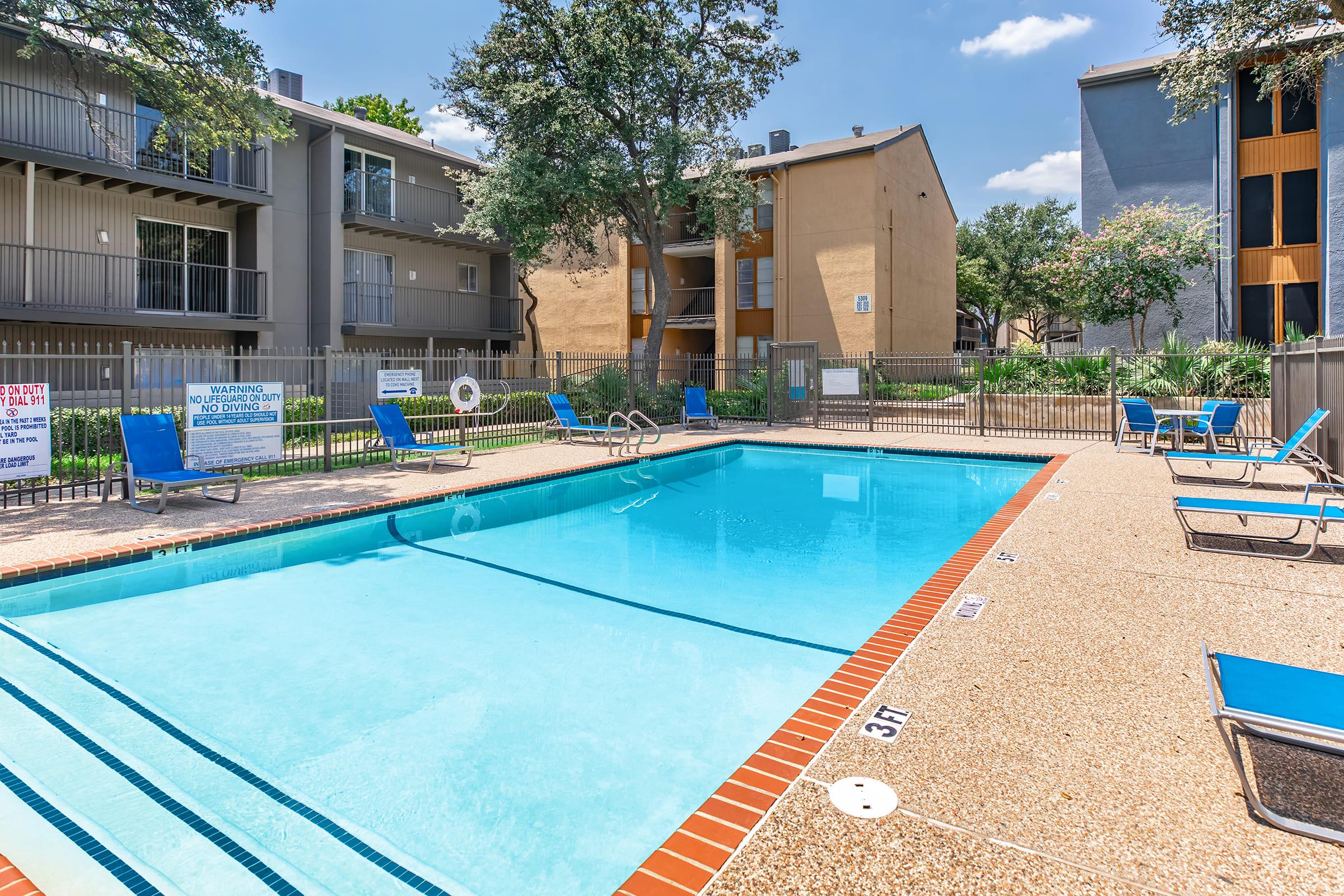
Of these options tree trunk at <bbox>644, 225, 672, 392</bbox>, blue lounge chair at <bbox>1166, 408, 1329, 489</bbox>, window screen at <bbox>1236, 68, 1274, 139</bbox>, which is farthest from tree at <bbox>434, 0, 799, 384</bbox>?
blue lounge chair at <bbox>1166, 408, 1329, 489</bbox>

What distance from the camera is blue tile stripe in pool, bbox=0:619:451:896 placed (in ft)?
9.24

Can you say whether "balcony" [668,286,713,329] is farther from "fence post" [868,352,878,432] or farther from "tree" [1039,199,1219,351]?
"tree" [1039,199,1219,351]

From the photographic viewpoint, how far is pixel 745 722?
404cm

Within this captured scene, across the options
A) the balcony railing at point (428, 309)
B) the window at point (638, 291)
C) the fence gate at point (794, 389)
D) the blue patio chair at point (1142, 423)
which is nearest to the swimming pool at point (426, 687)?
the blue patio chair at point (1142, 423)

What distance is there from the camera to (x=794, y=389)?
787 inches

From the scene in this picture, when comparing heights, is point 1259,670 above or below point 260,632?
above

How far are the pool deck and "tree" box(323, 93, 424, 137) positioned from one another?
3627 cm

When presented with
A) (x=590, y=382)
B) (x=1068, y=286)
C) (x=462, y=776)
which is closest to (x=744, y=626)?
(x=462, y=776)

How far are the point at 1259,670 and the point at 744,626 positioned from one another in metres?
3.22

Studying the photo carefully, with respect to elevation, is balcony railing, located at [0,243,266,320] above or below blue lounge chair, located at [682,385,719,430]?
above

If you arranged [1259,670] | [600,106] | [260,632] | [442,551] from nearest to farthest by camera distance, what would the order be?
[1259,670]
[260,632]
[442,551]
[600,106]

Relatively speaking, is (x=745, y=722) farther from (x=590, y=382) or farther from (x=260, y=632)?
(x=590, y=382)

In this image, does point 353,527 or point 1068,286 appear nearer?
point 353,527

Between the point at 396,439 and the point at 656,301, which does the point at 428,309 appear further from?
the point at 396,439
